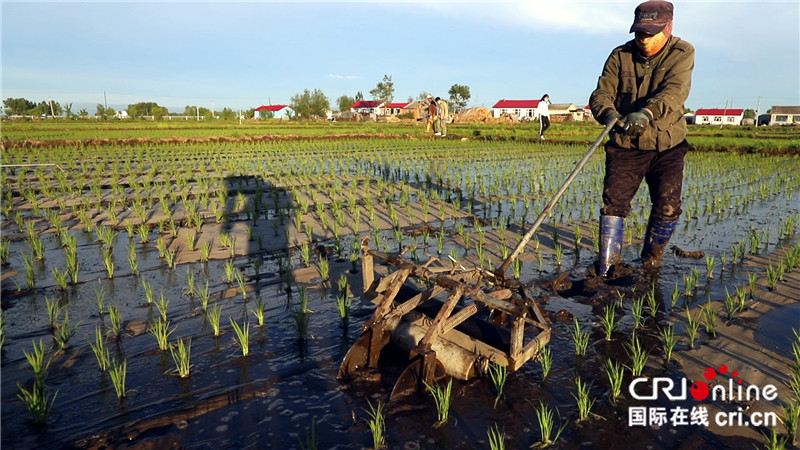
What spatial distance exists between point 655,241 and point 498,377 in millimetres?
2598

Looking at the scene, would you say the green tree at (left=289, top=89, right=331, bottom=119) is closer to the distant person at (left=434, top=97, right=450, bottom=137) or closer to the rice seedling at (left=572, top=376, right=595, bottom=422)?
the distant person at (left=434, top=97, right=450, bottom=137)

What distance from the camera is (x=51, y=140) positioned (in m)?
17.5

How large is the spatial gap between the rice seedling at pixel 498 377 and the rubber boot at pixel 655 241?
7.84 feet

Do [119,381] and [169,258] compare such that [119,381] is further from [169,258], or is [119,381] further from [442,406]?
[169,258]

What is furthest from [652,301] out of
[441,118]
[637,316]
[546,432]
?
[441,118]

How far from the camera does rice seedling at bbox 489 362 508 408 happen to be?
248cm

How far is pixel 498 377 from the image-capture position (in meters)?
2.50

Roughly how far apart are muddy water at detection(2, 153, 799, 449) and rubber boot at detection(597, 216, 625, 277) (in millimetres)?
208

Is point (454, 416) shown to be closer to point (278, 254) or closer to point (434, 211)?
point (278, 254)

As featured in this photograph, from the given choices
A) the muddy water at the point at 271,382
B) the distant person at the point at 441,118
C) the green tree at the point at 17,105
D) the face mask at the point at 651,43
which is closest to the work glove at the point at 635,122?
the face mask at the point at 651,43

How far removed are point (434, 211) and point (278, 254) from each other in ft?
8.71

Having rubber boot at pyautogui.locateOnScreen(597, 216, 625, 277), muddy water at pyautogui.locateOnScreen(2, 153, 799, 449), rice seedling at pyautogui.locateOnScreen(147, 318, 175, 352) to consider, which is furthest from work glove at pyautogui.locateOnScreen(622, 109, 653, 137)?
rice seedling at pyautogui.locateOnScreen(147, 318, 175, 352)

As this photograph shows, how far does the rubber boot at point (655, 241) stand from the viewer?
423cm

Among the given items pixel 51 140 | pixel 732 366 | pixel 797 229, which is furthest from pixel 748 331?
pixel 51 140
